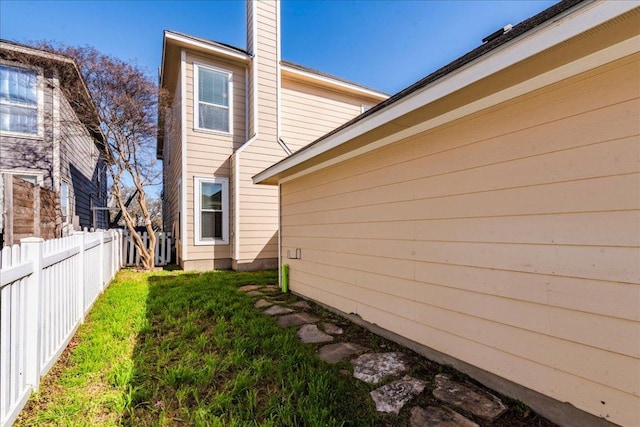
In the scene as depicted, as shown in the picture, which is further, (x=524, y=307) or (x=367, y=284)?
(x=367, y=284)

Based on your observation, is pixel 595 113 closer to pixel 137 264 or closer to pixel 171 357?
pixel 171 357

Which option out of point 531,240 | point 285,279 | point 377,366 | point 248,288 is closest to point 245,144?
point 248,288

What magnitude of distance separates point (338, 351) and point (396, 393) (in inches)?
31.7

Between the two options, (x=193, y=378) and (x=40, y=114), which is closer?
(x=193, y=378)

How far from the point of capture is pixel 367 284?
3.43 meters

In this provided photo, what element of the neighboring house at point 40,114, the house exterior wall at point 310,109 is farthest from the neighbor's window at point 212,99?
the neighboring house at point 40,114

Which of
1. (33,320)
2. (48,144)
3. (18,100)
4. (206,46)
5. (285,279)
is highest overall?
(206,46)

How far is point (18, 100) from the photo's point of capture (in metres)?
7.53

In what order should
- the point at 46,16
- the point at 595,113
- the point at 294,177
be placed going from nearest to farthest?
the point at 595,113
the point at 294,177
the point at 46,16

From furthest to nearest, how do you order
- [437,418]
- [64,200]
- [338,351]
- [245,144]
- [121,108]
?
[64,200] < [245,144] < [121,108] < [338,351] < [437,418]

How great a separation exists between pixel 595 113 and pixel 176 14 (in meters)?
10.6

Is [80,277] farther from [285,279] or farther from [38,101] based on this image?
[38,101]

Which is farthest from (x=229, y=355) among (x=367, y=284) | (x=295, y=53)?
(x=295, y=53)

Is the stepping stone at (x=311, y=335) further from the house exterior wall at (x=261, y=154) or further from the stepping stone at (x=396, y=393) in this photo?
the house exterior wall at (x=261, y=154)
